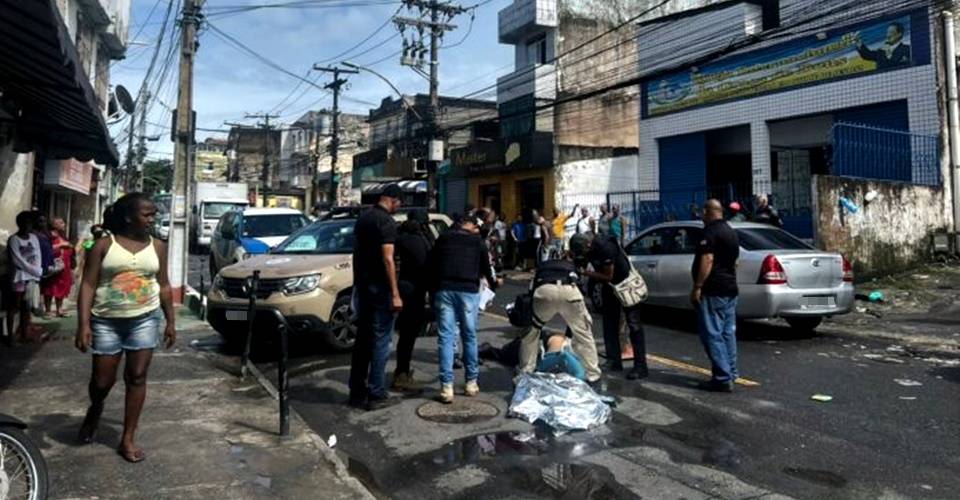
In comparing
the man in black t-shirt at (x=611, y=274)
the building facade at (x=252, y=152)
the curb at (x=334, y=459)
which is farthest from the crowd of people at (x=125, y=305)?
the building facade at (x=252, y=152)

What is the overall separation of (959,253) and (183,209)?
1547 centimetres

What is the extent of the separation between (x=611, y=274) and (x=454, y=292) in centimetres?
183

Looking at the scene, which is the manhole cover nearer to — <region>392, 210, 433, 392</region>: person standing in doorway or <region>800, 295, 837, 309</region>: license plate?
<region>392, 210, 433, 392</region>: person standing in doorway

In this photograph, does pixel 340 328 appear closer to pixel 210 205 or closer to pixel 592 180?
pixel 592 180

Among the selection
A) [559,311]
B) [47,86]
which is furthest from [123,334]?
[47,86]

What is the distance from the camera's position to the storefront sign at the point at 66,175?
1501 centimetres

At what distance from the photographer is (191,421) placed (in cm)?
548

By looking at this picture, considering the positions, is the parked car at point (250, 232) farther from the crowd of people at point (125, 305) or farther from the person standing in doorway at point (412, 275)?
the crowd of people at point (125, 305)

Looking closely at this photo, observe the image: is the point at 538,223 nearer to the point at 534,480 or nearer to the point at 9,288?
the point at 9,288

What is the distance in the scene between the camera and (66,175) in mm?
15844

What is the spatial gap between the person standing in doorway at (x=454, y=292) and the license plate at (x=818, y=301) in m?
4.96

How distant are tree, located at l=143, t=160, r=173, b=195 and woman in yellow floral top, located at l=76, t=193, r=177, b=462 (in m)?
68.0

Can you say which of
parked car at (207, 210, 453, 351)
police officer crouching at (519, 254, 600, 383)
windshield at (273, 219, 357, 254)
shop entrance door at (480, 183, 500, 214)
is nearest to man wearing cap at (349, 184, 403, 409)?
police officer crouching at (519, 254, 600, 383)

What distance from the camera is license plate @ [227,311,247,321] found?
25.9 ft
